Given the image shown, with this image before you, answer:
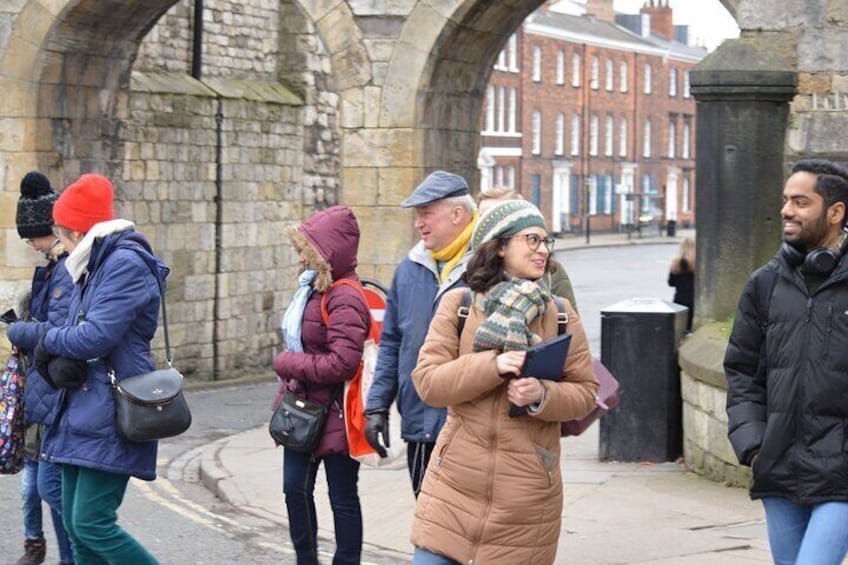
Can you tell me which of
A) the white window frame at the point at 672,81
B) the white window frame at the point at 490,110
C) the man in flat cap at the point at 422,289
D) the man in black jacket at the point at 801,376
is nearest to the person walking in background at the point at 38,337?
→ the man in flat cap at the point at 422,289

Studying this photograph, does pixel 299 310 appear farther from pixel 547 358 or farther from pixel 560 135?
pixel 560 135

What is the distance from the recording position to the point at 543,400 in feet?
16.5

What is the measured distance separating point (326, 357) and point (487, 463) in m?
1.78

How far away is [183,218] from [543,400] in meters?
14.0

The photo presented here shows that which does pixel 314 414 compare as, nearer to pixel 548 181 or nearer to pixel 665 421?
pixel 665 421

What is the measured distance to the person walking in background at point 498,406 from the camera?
5.04 m

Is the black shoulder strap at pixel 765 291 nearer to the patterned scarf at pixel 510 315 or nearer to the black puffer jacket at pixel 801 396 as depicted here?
the black puffer jacket at pixel 801 396

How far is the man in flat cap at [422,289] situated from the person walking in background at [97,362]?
939 mm

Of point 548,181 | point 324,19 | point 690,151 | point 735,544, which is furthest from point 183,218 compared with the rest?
point 690,151

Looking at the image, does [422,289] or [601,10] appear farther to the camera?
[601,10]

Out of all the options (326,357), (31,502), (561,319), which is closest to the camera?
(561,319)

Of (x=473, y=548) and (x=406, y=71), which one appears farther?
(x=406, y=71)

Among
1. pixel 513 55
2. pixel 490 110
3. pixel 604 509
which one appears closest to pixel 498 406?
pixel 604 509

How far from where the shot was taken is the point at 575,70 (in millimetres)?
67250
